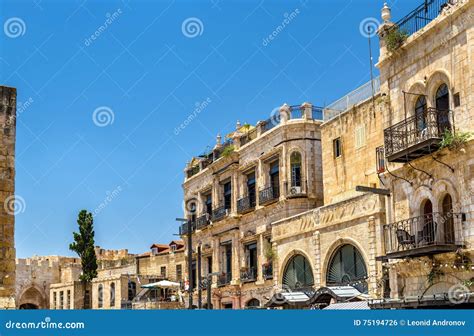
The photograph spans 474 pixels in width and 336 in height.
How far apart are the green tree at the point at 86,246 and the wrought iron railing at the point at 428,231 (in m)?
31.9

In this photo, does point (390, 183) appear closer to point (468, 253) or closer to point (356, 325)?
point (468, 253)

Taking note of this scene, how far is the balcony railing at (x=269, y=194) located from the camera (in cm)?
3272

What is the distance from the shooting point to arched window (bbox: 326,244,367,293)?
24.6 m

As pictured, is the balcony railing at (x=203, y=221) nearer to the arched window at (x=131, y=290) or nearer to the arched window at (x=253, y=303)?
the arched window at (x=253, y=303)

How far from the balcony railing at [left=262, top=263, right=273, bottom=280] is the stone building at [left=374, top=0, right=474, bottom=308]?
1003 cm

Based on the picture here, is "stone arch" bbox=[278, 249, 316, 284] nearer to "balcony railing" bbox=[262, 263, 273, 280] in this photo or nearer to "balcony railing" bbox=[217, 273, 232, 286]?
"balcony railing" bbox=[262, 263, 273, 280]

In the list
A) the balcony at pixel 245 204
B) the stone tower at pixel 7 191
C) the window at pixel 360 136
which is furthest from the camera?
the balcony at pixel 245 204

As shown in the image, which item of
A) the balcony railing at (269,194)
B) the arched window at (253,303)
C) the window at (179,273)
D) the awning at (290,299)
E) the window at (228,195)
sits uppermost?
the window at (228,195)

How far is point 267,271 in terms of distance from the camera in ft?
106

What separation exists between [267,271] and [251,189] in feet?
16.9

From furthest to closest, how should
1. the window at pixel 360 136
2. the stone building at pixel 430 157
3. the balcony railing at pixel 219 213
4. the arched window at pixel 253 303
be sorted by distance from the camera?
1. the balcony railing at pixel 219 213
2. the arched window at pixel 253 303
3. the window at pixel 360 136
4. the stone building at pixel 430 157

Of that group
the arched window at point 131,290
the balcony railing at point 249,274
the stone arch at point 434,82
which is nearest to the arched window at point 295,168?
the balcony railing at point 249,274

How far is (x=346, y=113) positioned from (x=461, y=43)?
8.58 meters

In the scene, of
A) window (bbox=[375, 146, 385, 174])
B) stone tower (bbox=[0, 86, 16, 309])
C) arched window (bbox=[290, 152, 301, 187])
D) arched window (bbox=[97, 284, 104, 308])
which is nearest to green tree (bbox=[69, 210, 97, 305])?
arched window (bbox=[97, 284, 104, 308])
